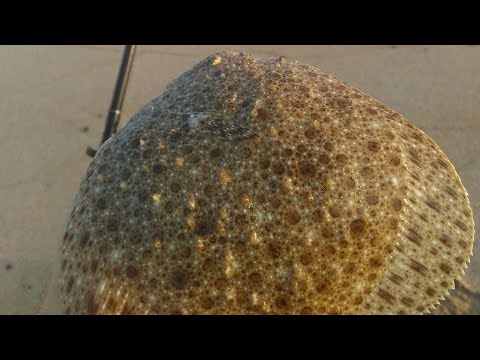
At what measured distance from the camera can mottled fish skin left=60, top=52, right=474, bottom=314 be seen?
2.11 m

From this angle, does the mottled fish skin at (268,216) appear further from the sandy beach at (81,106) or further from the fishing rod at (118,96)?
the fishing rod at (118,96)

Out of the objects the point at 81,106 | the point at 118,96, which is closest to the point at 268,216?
the point at 118,96

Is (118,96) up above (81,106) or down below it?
above

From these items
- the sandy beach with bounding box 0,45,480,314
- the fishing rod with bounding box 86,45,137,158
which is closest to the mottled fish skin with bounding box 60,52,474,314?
the sandy beach with bounding box 0,45,480,314

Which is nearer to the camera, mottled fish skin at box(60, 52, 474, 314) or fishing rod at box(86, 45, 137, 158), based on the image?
mottled fish skin at box(60, 52, 474, 314)

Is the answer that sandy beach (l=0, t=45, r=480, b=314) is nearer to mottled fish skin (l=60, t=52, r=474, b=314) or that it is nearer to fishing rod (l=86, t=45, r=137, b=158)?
fishing rod (l=86, t=45, r=137, b=158)

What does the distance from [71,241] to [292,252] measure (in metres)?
1.14

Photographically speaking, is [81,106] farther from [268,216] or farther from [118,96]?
[268,216]

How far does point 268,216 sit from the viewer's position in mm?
2145

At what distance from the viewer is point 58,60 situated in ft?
14.9

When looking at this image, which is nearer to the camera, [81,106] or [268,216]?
[268,216]

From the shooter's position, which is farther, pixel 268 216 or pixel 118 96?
pixel 118 96

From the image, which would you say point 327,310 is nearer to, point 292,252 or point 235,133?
point 292,252

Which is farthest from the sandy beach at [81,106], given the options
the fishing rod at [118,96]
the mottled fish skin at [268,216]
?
the mottled fish skin at [268,216]
